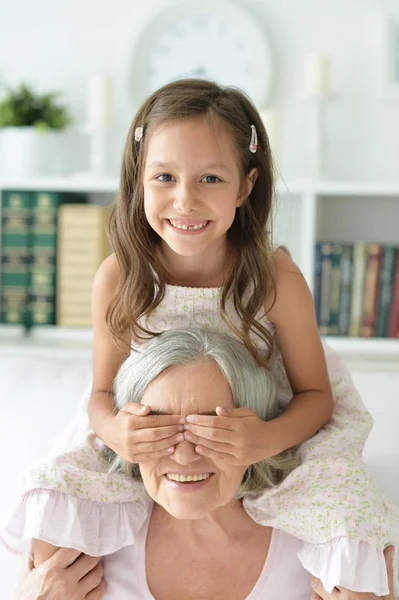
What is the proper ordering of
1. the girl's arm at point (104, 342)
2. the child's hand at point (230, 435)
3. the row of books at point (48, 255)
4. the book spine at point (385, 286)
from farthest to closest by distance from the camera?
the row of books at point (48, 255), the book spine at point (385, 286), the girl's arm at point (104, 342), the child's hand at point (230, 435)

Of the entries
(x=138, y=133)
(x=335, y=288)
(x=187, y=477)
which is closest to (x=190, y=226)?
(x=138, y=133)

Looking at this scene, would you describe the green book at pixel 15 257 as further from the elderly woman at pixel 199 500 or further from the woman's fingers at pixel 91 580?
the woman's fingers at pixel 91 580

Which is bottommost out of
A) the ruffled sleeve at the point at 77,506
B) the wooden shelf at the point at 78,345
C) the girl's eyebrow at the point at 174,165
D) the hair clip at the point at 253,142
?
the wooden shelf at the point at 78,345

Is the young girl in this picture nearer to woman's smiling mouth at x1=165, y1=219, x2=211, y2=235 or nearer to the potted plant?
woman's smiling mouth at x1=165, y1=219, x2=211, y2=235

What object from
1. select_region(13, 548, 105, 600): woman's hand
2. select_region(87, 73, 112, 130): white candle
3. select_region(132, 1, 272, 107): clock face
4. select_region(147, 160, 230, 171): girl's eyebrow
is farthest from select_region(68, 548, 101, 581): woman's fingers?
select_region(132, 1, 272, 107): clock face

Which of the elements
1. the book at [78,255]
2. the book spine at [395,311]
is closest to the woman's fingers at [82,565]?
the book at [78,255]

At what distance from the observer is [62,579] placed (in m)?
1.40

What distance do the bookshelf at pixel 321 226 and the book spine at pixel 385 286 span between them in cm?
8

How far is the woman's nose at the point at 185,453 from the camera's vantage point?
1.31 m

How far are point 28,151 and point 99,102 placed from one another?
0.35 m

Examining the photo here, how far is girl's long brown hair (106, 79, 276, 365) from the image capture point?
1553mm

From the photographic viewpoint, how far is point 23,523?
1.43 m

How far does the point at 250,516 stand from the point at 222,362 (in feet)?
1.16

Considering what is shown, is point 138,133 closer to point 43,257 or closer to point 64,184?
point 64,184
